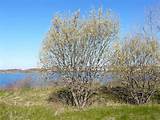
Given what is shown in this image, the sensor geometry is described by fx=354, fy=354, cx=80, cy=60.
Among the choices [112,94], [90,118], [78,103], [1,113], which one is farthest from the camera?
[112,94]

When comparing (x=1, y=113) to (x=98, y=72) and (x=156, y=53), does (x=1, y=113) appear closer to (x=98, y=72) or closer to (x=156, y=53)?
(x=98, y=72)

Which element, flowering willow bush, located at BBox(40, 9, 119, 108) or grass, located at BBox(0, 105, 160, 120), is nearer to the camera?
grass, located at BBox(0, 105, 160, 120)

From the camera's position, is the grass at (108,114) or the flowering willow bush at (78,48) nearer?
the grass at (108,114)

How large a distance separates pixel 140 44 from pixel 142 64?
4.19ft

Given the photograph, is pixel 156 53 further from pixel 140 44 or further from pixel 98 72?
pixel 98 72

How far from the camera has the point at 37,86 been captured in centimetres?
2984

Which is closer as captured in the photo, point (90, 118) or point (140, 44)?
point (90, 118)

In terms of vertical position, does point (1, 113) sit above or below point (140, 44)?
below

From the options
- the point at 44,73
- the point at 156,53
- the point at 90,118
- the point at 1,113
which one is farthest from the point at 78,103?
the point at 1,113

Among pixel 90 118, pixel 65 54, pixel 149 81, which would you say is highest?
pixel 65 54

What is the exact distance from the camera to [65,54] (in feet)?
67.1

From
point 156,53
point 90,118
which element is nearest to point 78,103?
point 156,53

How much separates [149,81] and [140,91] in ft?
3.06

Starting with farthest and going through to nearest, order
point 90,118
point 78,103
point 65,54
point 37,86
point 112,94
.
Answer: point 37,86 < point 112,94 < point 78,103 < point 65,54 < point 90,118
